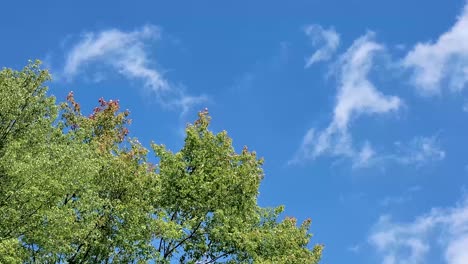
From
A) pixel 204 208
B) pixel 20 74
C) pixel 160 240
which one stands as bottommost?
pixel 160 240

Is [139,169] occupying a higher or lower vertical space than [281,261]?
higher

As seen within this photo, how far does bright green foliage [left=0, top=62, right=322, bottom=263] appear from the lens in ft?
110

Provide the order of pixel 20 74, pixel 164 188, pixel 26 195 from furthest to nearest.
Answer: pixel 20 74
pixel 164 188
pixel 26 195

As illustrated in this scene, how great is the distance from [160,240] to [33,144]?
1034cm

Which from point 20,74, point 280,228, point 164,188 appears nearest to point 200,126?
point 164,188

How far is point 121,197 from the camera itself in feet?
132

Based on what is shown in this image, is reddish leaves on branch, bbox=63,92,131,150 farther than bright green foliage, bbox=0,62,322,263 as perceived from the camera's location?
Yes

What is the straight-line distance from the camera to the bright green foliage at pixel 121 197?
33469mm

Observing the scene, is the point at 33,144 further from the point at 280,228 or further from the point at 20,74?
the point at 280,228

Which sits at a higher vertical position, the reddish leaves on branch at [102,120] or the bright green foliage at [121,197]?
the reddish leaves on branch at [102,120]

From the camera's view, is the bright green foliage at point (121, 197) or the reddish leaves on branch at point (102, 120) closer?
the bright green foliage at point (121, 197)

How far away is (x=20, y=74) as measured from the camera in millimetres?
43156

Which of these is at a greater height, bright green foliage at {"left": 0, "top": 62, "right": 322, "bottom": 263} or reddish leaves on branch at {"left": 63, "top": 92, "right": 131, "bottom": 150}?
reddish leaves on branch at {"left": 63, "top": 92, "right": 131, "bottom": 150}

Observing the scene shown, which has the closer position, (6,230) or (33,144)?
(6,230)
